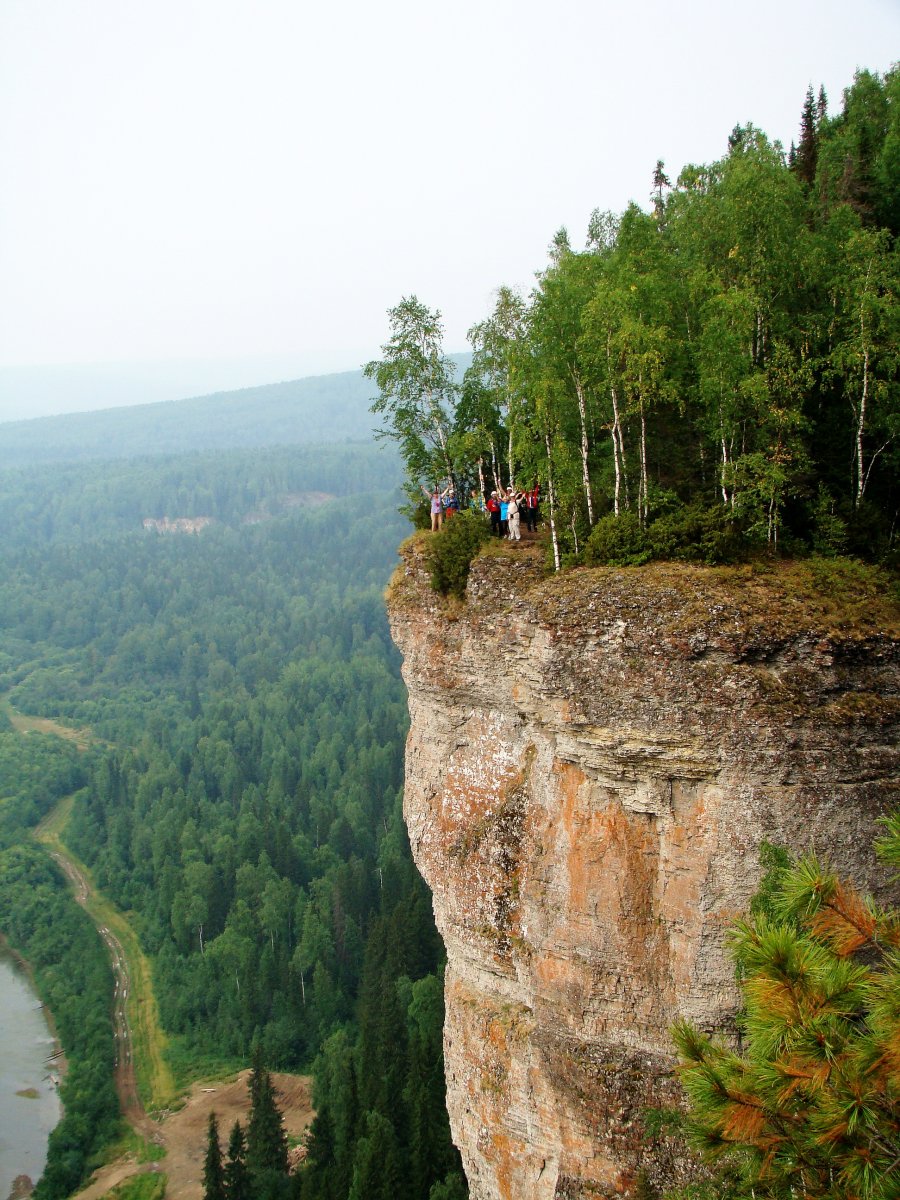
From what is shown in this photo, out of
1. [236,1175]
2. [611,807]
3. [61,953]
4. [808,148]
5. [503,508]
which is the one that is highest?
[808,148]

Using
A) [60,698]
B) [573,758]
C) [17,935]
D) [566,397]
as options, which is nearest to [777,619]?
[573,758]

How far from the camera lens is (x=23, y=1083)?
55.5 m

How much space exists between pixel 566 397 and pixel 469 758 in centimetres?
739

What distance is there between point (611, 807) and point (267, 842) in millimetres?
65314

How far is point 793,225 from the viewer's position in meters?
21.1

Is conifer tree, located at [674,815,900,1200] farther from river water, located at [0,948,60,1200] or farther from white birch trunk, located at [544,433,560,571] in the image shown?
river water, located at [0,948,60,1200]

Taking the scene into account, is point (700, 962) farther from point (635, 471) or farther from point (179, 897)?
point (179, 897)

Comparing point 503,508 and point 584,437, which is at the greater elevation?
point 584,437

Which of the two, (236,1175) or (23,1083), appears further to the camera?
(23,1083)

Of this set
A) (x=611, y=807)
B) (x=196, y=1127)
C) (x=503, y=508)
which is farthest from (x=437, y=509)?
(x=196, y=1127)

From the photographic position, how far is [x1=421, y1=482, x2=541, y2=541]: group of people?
2073 cm

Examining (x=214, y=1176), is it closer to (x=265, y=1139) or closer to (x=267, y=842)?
(x=265, y=1139)

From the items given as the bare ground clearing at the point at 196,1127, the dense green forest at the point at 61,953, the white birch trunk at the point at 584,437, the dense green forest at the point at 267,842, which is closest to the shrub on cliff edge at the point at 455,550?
the white birch trunk at the point at 584,437

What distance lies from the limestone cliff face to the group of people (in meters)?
1.73
